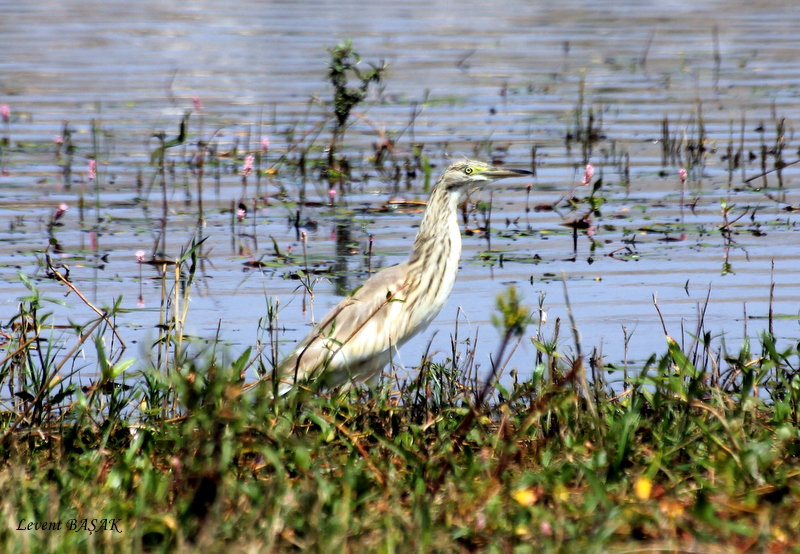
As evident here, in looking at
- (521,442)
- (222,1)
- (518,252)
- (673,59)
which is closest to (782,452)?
(521,442)

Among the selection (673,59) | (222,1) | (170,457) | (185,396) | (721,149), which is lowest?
(170,457)

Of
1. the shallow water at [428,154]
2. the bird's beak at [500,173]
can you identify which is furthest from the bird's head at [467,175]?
the shallow water at [428,154]

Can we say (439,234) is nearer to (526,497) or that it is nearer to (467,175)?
(467,175)

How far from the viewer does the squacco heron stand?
18.8 feet

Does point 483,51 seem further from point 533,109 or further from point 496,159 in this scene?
point 496,159

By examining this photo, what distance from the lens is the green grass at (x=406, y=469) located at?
3.25 metres

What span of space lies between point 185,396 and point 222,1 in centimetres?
2297

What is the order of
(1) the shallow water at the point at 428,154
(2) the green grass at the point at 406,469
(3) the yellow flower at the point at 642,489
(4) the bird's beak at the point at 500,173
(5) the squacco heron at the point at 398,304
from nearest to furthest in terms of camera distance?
1. (2) the green grass at the point at 406,469
2. (3) the yellow flower at the point at 642,489
3. (5) the squacco heron at the point at 398,304
4. (4) the bird's beak at the point at 500,173
5. (1) the shallow water at the point at 428,154

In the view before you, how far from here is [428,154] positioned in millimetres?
11484

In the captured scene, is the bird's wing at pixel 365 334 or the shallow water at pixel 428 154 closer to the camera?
the bird's wing at pixel 365 334

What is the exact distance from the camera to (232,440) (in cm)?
354

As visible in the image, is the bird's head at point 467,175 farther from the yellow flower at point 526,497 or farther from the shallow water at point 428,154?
the yellow flower at point 526,497

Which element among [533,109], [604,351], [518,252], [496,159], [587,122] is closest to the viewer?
[604,351]

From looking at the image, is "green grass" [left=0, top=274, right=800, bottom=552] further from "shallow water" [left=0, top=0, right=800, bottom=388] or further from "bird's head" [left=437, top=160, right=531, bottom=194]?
"bird's head" [left=437, top=160, right=531, bottom=194]
